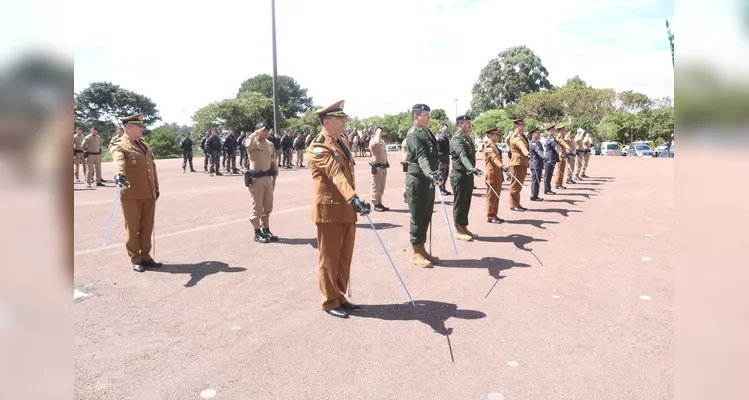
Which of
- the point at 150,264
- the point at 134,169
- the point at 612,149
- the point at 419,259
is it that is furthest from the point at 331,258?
the point at 612,149

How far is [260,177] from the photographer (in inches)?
299

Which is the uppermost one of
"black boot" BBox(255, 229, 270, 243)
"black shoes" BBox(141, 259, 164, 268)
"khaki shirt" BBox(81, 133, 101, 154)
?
"khaki shirt" BBox(81, 133, 101, 154)

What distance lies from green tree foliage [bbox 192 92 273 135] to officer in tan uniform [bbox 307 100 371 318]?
4776cm

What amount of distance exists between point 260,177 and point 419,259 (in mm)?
3051

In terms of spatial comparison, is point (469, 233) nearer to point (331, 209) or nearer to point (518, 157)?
point (518, 157)

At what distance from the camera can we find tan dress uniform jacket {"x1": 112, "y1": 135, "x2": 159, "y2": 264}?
5.95 meters

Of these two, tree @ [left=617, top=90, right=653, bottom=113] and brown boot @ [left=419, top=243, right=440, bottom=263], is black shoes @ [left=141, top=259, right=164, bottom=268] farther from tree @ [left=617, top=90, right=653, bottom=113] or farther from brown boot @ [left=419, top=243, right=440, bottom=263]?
tree @ [left=617, top=90, right=653, bottom=113]

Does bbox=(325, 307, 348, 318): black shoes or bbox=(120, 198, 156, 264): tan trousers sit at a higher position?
bbox=(120, 198, 156, 264): tan trousers

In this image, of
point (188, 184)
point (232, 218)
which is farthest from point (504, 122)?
point (232, 218)

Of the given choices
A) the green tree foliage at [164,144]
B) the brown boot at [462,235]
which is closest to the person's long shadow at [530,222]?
the brown boot at [462,235]

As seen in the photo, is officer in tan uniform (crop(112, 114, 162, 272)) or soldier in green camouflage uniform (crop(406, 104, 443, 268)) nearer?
officer in tan uniform (crop(112, 114, 162, 272))

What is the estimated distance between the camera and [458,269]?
6.10m

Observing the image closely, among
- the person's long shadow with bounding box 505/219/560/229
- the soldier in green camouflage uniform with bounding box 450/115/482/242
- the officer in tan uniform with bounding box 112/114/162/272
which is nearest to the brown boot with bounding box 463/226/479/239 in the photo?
the soldier in green camouflage uniform with bounding box 450/115/482/242
